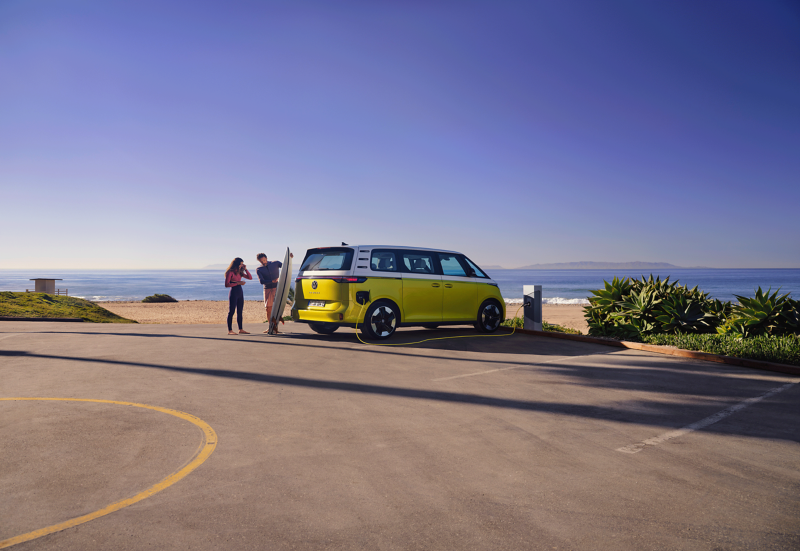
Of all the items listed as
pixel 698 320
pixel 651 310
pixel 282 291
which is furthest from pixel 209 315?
pixel 698 320

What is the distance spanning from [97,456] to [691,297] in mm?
11495

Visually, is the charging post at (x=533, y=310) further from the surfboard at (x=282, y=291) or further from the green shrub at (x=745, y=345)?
the surfboard at (x=282, y=291)

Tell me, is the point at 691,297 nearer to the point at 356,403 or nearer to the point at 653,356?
the point at 653,356

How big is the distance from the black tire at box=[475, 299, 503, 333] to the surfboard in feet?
14.7

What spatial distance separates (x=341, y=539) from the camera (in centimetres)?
283

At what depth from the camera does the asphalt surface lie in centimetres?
294

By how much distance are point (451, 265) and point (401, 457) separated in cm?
824

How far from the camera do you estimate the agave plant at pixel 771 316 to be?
959 centimetres

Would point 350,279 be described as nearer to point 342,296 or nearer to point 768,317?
point 342,296

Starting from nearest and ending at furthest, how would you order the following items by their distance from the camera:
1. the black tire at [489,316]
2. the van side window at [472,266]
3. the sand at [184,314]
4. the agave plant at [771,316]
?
the agave plant at [771,316] → the van side window at [472,266] → the black tire at [489,316] → the sand at [184,314]

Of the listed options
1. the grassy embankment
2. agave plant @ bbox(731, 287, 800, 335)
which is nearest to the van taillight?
agave plant @ bbox(731, 287, 800, 335)

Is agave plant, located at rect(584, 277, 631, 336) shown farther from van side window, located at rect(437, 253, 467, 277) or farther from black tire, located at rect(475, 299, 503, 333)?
van side window, located at rect(437, 253, 467, 277)

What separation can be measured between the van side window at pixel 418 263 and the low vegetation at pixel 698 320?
13.4 ft

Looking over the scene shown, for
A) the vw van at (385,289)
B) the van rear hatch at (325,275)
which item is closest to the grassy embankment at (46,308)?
the van rear hatch at (325,275)
